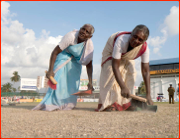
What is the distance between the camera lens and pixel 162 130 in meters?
1.80

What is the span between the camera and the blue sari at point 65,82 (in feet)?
14.1

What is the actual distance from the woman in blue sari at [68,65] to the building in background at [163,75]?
41.7 meters

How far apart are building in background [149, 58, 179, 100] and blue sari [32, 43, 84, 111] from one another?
41.7 metres

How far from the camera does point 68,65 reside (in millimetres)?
4547

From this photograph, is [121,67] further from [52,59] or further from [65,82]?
[52,59]

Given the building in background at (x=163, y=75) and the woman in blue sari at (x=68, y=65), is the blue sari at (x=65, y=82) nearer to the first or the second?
the woman in blue sari at (x=68, y=65)

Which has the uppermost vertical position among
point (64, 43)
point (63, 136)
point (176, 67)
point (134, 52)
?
point (176, 67)

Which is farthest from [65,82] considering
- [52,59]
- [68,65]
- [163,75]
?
[163,75]

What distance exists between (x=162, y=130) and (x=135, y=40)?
5.90 feet

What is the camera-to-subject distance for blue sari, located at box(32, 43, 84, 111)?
4.29 metres

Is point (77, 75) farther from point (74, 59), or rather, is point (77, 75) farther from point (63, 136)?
point (63, 136)

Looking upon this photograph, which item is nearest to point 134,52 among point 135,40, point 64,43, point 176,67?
point 135,40

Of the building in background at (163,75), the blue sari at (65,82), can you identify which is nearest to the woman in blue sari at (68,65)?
the blue sari at (65,82)

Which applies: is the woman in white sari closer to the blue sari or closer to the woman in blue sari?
the woman in blue sari
